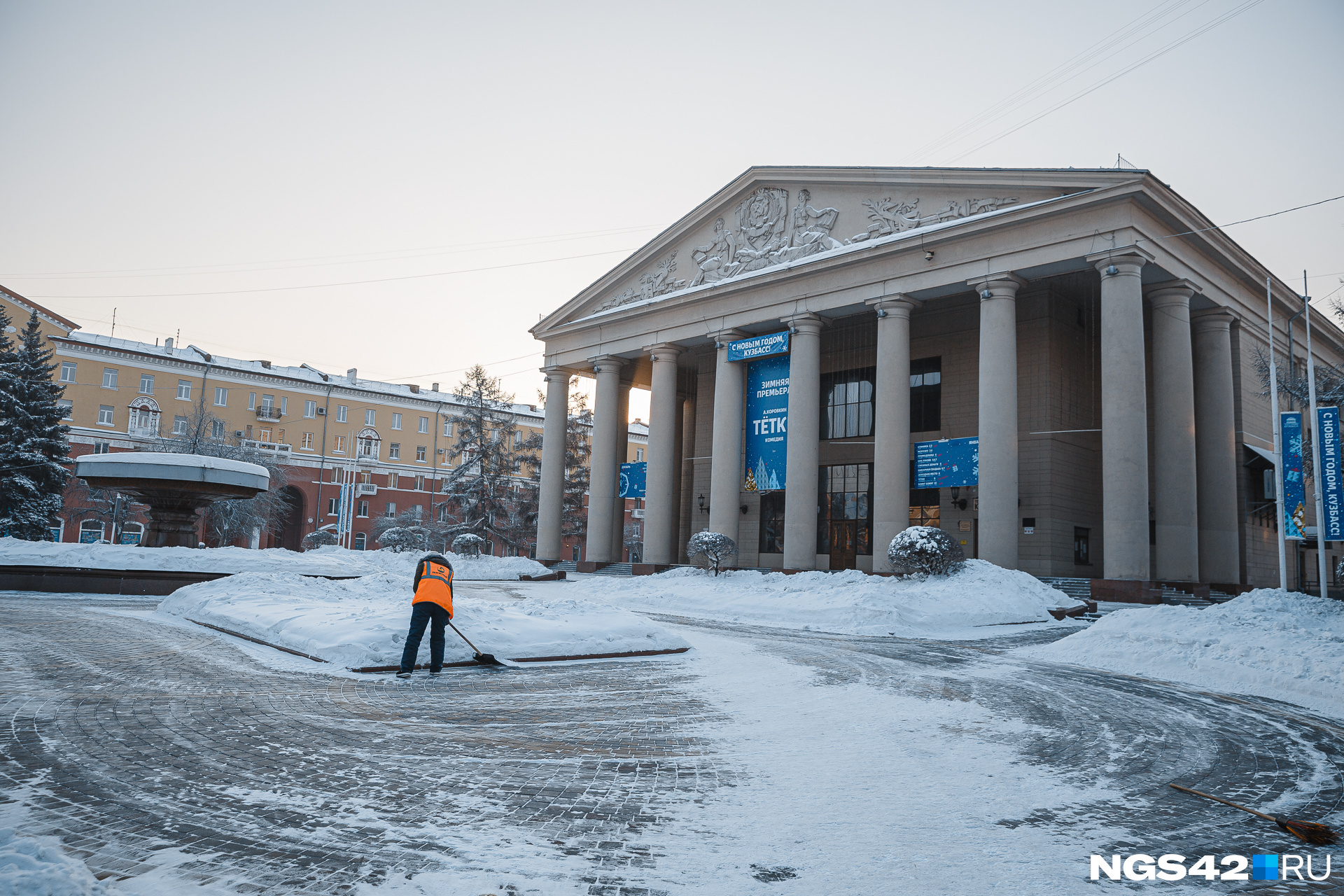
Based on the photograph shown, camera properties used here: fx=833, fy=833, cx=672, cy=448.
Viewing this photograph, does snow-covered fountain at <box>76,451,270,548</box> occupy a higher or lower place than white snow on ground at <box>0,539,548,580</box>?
higher

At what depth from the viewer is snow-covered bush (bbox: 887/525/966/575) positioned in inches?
851

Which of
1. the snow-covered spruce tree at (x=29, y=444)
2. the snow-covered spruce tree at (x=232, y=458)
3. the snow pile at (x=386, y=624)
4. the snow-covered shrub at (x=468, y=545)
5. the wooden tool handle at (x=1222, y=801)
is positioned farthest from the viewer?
the snow-covered spruce tree at (x=232, y=458)

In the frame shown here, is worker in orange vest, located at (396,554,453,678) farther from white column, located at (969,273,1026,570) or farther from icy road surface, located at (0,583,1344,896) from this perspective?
white column, located at (969,273,1026,570)

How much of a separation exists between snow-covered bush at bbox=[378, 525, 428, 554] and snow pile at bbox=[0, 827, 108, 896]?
33.8m

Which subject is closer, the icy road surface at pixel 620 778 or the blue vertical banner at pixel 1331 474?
the icy road surface at pixel 620 778

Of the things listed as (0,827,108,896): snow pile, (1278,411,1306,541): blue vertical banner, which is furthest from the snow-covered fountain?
(1278,411,1306,541): blue vertical banner

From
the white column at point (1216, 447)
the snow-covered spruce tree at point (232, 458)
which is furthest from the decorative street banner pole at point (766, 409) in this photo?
the snow-covered spruce tree at point (232, 458)

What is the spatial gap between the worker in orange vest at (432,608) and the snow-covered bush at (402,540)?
91.4 feet

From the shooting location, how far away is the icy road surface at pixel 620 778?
3.91m

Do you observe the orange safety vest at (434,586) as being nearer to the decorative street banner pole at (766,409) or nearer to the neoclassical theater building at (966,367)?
the neoclassical theater building at (966,367)

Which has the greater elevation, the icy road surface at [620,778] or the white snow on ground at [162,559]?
the white snow on ground at [162,559]

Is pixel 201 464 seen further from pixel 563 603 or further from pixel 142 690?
A: pixel 142 690

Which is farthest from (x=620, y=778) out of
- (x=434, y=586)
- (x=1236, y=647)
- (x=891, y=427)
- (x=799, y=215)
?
(x=799, y=215)

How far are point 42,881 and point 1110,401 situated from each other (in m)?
24.7
